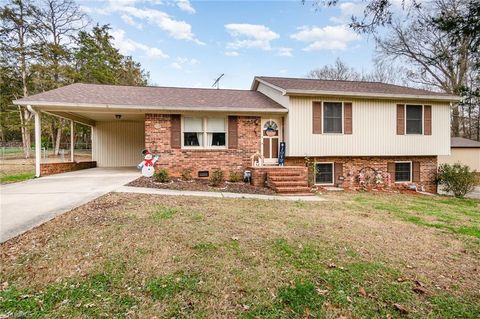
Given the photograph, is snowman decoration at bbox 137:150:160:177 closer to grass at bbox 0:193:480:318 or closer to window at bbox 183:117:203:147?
window at bbox 183:117:203:147

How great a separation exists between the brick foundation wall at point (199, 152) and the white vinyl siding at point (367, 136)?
1550 mm

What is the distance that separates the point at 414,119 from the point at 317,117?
15.0 ft

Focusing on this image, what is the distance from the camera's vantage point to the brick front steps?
8.75 meters

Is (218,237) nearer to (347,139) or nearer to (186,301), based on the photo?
(186,301)

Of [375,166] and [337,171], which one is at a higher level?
[375,166]

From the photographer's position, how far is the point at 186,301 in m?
→ 2.51

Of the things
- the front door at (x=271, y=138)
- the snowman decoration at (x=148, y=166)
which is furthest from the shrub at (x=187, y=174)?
the front door at (x=271, y=138)

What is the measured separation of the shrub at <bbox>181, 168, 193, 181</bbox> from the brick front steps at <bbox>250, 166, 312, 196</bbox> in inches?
91.6

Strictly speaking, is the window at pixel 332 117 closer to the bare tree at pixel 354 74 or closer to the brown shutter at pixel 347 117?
the brown shutter at pixel 347 117

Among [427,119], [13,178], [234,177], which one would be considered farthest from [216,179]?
[427,119]

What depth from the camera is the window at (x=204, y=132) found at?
10289 mm

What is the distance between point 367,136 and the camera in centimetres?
1114

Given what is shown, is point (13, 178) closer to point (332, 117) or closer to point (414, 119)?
point (332, 117)

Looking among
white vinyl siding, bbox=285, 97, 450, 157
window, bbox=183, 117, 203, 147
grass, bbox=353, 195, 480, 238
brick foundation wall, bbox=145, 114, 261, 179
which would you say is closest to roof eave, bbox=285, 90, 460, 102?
white vinyl siding, bbox=285, 97, 450, 157
